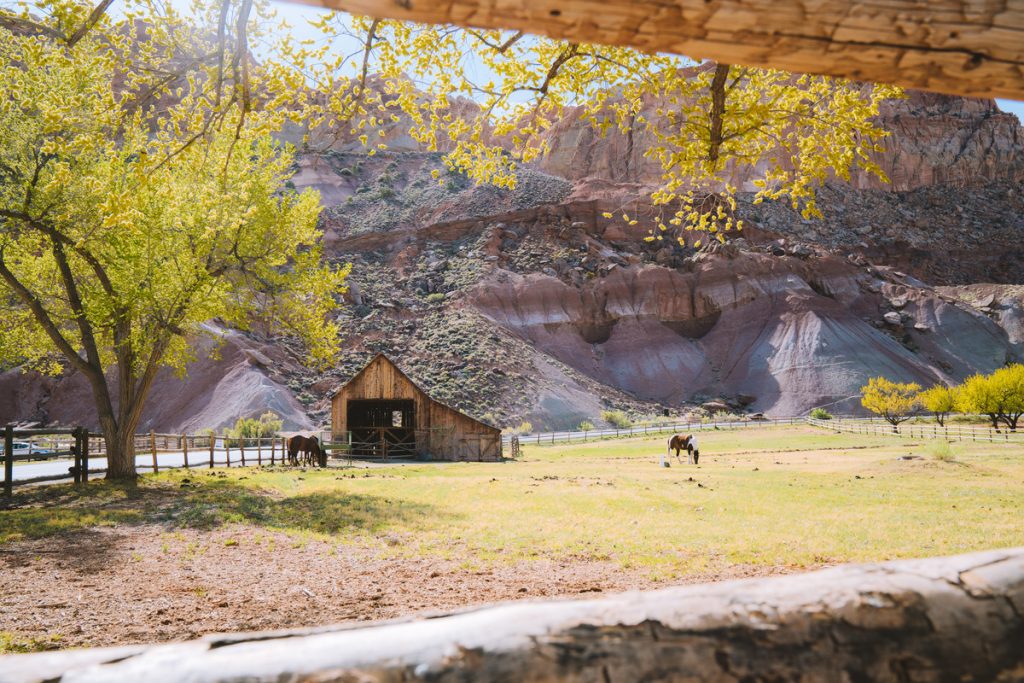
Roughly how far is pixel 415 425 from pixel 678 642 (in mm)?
36128

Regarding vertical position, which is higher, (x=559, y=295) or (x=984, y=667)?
(x=559, y=295)

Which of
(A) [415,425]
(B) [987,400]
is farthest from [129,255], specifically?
(B) [987,400]

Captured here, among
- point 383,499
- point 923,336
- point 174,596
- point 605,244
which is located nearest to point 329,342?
point 383,499

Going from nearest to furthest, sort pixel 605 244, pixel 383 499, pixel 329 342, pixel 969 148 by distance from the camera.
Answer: pixel 383 499
pixel 329 342
pixel 605 244
pixel 969 148

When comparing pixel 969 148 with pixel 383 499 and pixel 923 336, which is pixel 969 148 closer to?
pixel 923 336

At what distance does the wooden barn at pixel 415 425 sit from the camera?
36531mm

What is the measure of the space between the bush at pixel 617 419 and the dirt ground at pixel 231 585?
54108mm

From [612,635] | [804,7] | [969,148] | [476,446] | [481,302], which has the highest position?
[969,148]

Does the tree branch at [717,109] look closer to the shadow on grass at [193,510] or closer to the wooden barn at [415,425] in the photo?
the shadow on grass at [193,510]

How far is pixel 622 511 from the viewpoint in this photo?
518 inches

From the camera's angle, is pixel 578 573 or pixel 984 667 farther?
pixel 578 573

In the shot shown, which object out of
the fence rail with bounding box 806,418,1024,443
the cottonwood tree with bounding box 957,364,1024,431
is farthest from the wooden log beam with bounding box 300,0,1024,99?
the cottonwood tree with bounding box 957,364,1024,431

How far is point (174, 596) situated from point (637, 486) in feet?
41.6

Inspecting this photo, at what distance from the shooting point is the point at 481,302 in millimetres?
78562
